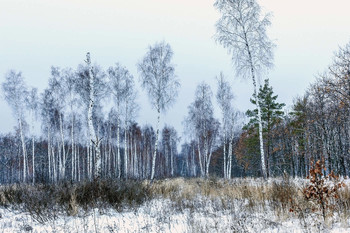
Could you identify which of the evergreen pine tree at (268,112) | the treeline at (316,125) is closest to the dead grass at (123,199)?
the treeline at (316,125)

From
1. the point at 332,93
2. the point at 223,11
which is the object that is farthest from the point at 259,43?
the point at 332,93

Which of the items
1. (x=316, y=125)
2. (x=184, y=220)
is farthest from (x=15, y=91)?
(x=316, y=125)

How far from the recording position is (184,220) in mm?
4848

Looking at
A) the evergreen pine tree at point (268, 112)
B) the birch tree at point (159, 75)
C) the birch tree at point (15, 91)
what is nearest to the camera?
the birch tree at point (159, 75)

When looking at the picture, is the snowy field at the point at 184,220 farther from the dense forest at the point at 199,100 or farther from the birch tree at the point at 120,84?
the birch tree at the point at 120,84

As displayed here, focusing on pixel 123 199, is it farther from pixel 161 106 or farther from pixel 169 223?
pixel 161 106

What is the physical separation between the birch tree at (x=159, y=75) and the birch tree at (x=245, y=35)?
5039 millimetres

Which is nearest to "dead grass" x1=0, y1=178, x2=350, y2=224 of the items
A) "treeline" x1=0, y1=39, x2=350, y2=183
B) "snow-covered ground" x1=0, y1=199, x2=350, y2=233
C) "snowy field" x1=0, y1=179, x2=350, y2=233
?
"snowy field" x1=0, y1=179, x2=350, y2=233

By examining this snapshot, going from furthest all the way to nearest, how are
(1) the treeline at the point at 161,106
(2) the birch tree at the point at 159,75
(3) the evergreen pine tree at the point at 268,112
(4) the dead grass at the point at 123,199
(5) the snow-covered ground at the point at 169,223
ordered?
(3) the evergreen pine tree at the point at 268,112 → (2) the birch tree at the point at 159,75 → (1) the treeline at the point at 161,106 → (4) the dead grass at the point at 123,199 → (5) the snow-covered ground at the point at 169,223

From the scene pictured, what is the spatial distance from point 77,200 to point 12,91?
1792 centimetres

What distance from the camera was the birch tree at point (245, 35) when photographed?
12.9 m

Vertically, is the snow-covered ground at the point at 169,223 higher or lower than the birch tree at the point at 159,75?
lower

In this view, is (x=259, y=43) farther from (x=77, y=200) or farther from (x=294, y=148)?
(x=294, y=148)

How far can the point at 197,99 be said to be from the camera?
22766 mm
